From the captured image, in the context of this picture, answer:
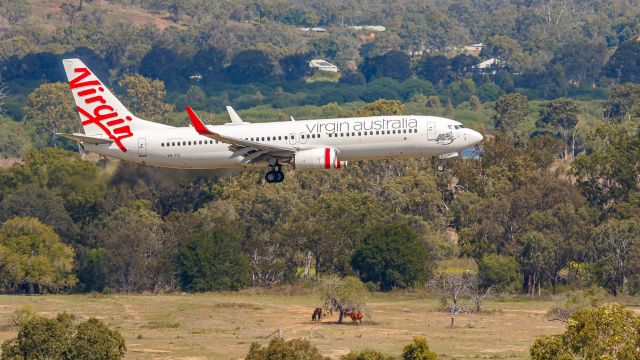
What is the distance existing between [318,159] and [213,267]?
7592 cm

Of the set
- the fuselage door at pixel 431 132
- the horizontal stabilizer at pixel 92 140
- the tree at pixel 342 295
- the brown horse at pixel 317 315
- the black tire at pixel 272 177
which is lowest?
the brown horse at pixel 317 315

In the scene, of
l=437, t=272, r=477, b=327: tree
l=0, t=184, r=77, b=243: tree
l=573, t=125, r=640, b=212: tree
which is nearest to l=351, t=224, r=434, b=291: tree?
l=437, t=272, r=477, b=327: tree

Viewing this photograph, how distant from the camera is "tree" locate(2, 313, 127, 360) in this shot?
104 meters

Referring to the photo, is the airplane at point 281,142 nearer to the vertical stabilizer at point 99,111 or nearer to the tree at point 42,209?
the vertical stabilizer at point 99,111

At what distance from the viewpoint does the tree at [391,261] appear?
165250mm

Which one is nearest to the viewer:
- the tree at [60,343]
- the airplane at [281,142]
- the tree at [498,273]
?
the airplane at [281,142]

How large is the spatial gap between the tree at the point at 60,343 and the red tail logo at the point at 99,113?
15204 mm

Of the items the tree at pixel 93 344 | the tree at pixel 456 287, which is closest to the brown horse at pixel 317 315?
the tree at pixel 456 287

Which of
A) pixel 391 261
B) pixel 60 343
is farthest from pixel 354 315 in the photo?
pixel 60 343

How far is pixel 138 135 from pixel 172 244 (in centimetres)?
7752

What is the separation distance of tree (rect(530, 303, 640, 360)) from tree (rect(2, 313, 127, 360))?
141 ft

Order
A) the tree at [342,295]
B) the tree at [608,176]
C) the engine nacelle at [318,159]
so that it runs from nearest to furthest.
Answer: the engine nacelle at [318,159], the tree at [342,295], the tree at [608,176]

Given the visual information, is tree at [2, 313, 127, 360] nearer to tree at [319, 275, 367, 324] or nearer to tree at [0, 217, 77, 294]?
tree at [319, 275, 367, 324]

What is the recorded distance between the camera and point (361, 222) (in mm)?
178250
